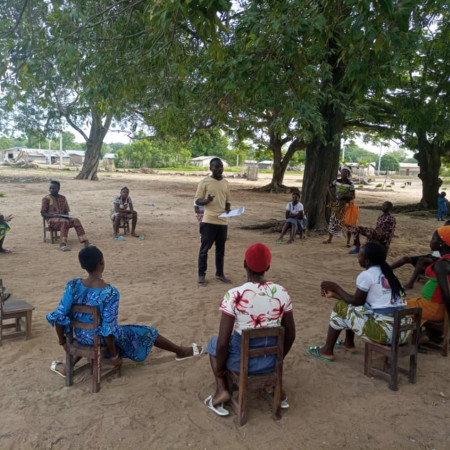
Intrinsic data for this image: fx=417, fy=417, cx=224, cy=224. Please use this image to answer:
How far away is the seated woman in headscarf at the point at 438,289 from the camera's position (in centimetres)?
393

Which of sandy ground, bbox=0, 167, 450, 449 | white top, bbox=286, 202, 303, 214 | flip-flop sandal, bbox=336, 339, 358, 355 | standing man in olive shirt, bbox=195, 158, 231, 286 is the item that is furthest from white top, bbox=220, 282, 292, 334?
white top, bbox=286, 202, 303, 214

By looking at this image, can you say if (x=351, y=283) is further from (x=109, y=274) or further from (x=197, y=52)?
(x=197, y=52)

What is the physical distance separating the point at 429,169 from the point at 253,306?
61.5 ft


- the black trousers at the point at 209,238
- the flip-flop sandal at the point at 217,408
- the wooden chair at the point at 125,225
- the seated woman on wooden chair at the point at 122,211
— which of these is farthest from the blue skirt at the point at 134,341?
the wooden chair at the point at 125,225

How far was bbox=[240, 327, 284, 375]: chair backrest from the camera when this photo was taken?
2799 millimetres

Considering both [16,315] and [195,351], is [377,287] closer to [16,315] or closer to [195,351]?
[195,351]

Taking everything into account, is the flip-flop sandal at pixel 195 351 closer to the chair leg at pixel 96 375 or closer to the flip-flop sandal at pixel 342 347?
the chair leg at pixel 96 375

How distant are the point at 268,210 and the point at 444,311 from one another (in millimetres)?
13378

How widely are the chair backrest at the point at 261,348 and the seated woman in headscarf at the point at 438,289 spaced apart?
1.98 m

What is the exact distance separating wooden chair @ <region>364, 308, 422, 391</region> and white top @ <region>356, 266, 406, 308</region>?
0.19 meters

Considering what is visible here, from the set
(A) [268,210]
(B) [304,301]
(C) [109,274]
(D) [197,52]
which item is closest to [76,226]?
(C) [109,274]

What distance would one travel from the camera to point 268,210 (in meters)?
17.3

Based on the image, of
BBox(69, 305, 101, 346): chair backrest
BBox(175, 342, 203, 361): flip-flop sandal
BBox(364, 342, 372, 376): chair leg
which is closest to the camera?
BBox(69, 305, 101, 346): chair backrest

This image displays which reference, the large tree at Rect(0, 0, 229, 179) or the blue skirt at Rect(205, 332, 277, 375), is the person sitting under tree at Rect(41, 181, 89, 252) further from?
the blue skirt at Rect(205, 332, 277, 375)
